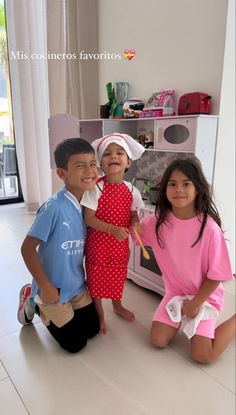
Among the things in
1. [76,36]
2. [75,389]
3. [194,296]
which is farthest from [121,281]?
[76,36]

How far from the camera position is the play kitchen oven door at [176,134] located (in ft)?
4.31

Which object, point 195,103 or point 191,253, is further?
point 195,103

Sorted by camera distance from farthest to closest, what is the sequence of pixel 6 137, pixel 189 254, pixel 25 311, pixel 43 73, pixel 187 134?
pixel 6 137 → pixel 43 73 → pixel 187 134 → pixel 25 311 → pixel 189 254

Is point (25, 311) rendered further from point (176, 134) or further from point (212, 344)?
point (176, 134)

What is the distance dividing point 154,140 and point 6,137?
7.19 ft

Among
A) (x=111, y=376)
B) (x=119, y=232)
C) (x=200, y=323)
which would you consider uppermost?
(x=119, y=232)

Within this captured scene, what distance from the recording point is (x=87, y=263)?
1.17 m

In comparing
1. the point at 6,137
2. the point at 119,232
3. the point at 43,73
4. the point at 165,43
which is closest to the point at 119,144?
the point at 119,232

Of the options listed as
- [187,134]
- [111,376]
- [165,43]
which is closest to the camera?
[111,376]

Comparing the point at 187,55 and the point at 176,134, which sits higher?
the point at 187,55

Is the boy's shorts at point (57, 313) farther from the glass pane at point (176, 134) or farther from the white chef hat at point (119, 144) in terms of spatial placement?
the glass pane at point (176, 134)

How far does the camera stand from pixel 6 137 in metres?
3.19

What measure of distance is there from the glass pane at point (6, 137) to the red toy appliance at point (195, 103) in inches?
84.1

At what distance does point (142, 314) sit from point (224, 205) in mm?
697
